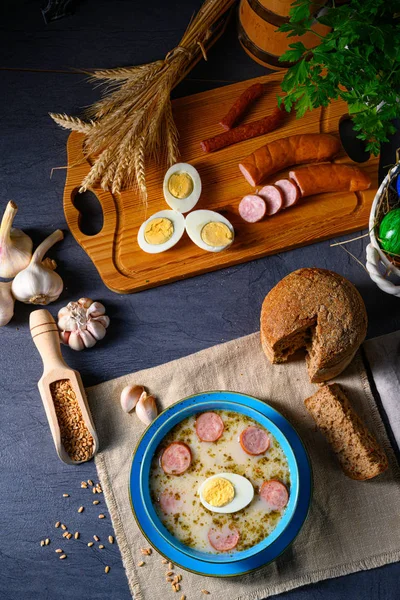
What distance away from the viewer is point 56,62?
3760mm

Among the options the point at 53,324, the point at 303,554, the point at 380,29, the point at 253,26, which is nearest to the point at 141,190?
the point at 53,324

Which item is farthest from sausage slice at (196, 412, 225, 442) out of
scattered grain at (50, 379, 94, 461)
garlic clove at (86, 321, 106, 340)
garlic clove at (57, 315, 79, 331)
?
garlic clove at (57, 315, 79, 331)

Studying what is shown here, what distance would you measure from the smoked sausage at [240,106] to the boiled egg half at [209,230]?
0.56m

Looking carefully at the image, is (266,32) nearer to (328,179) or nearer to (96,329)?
(328,179)

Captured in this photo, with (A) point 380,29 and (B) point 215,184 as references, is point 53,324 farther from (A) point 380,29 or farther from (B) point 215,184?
(A) point 380,29

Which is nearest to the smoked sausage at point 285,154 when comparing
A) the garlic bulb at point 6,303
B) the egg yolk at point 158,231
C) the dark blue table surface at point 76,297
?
the dark blue table surface at point 76,297

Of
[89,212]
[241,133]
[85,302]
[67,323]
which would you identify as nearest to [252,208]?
[241,133]

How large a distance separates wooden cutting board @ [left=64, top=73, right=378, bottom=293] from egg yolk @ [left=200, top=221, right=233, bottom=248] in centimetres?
10

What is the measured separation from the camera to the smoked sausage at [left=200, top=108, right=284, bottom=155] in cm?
361

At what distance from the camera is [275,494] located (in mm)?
3154

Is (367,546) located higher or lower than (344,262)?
lower

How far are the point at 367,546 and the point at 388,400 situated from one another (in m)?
0.74

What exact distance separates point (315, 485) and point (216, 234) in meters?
1.40

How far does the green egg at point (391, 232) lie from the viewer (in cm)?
302
